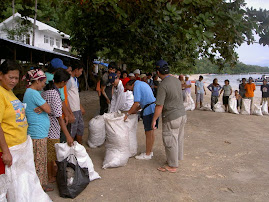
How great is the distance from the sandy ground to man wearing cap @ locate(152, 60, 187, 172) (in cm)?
41

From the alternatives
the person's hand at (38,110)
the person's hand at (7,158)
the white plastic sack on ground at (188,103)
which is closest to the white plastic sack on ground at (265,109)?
the white plastic sack on ground at (188,103)

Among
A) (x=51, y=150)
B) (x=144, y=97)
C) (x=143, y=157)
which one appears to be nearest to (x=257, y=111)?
(x=143, y=157)

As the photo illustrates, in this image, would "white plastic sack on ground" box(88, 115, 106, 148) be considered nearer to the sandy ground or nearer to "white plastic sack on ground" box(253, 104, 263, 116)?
the sandy ground

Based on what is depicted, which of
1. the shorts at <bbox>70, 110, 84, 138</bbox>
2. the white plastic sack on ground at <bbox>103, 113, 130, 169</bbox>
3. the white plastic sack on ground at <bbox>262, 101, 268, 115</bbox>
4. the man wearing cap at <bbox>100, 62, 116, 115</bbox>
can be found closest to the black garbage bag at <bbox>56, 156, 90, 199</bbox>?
the white plastic sack on ground at <bbox>103, 113, 130, 169</bbox>

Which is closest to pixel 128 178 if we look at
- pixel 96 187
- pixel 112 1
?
pixel 96 187

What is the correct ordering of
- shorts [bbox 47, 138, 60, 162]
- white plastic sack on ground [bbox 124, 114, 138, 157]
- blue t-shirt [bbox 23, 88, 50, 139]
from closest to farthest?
blue t-shirt [bbox 23, 88, 50, 139], shorts [bbox 47, 138, 60, 162], white plastic sack on ground [bbox 124, 114, 138, 157]

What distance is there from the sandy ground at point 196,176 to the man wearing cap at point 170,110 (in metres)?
0.41

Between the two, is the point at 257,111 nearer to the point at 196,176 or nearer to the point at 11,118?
the point at 196,176

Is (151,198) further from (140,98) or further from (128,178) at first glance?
(140,98)

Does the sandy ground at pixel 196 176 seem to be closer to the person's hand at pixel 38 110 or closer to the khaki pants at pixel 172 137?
the khaki pants at pixel 172 137

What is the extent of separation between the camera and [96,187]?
3342 millimetres

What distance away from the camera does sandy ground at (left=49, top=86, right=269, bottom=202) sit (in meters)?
3.20

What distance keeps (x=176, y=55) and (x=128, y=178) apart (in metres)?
7.63

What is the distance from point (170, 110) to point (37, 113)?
1.92 metres
